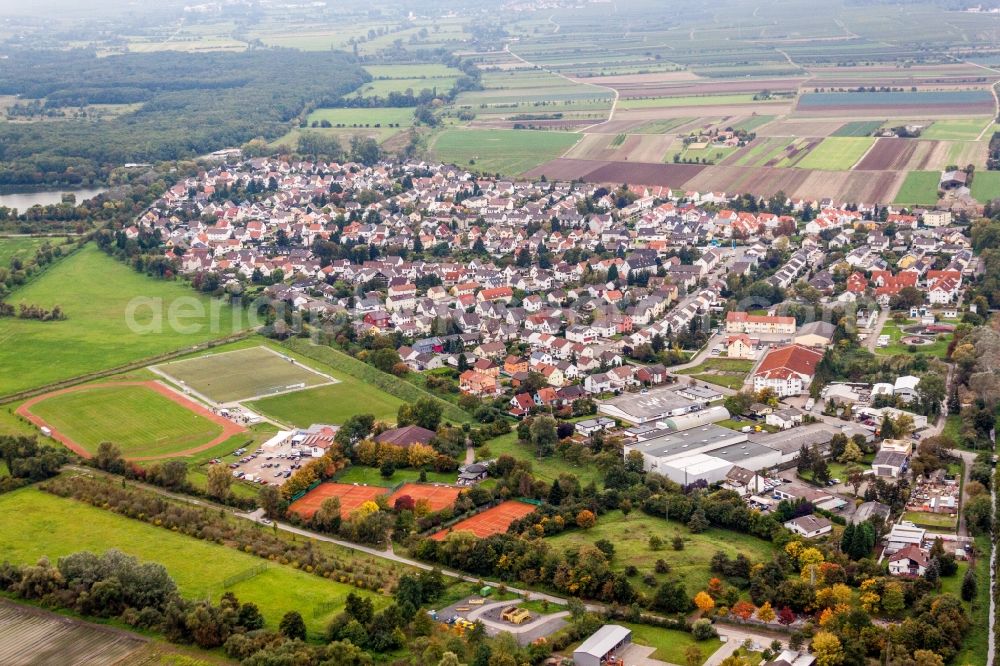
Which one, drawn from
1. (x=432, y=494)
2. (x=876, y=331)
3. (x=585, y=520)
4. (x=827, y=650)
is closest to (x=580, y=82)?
(x=876, y=331)

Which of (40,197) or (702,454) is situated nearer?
(702,454)

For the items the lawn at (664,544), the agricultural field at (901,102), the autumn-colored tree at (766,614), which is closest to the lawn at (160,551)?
the lawn at (664,544)

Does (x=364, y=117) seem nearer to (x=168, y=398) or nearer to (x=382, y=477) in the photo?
(x=168, y=398)

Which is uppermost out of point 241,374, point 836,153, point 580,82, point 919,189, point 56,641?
point 580,82

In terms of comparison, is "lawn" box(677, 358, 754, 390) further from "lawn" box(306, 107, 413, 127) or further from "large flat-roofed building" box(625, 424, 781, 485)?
"lawn" box(306, 107, 413, 127)

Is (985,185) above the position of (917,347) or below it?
above

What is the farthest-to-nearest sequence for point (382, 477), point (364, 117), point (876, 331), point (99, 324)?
point (364, 117) < point (99, 324) < point (876, 331) < point (382, 477)

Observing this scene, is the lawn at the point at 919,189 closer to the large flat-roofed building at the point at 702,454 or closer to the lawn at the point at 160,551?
the large flat-roofed building at the point at 702,454

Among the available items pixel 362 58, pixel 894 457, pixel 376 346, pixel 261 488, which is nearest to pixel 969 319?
pixel 894 457
